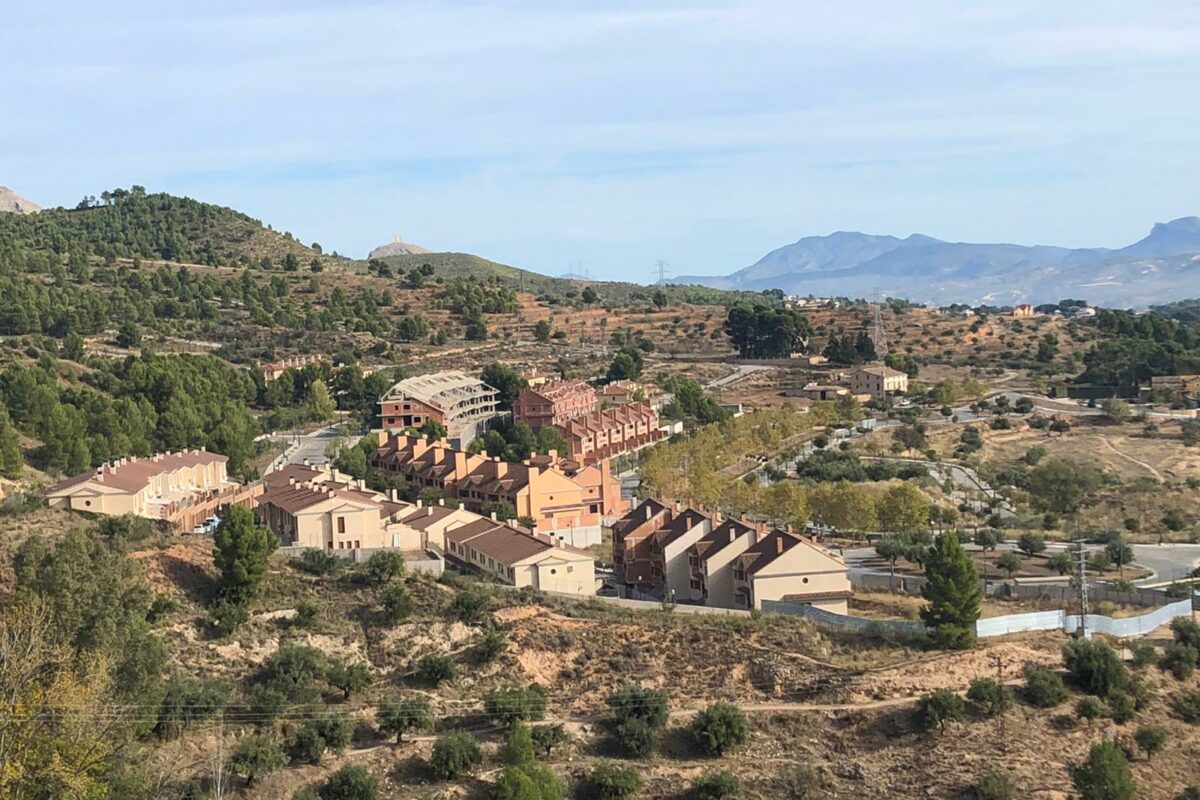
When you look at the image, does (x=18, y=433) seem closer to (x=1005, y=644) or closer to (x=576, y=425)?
(x=576, y=425)

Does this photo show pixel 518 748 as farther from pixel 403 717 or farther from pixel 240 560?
pixel 240 560

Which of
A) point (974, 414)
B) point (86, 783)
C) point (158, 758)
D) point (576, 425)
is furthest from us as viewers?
point (974, 414)

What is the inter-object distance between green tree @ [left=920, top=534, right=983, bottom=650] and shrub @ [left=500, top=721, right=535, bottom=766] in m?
11.1

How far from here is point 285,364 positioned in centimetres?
7806

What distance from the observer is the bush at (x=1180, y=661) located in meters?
31.7

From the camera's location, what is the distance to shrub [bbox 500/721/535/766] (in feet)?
84.2

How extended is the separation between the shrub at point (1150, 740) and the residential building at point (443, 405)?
41548mm

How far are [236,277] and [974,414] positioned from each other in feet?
188

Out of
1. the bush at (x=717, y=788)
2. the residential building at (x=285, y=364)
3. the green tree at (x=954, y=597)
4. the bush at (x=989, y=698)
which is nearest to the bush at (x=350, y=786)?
the bush at (x=717, y=788)

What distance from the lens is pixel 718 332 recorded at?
101562mm

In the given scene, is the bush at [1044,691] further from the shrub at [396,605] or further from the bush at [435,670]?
the shrub at [396,605]

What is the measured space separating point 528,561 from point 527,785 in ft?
42.6

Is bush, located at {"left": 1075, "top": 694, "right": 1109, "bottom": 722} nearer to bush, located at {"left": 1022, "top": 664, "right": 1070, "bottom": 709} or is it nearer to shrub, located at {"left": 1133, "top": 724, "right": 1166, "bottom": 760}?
bush, located at {"left": 1022, "top": 664, "right": 1070, "bottom": 709}

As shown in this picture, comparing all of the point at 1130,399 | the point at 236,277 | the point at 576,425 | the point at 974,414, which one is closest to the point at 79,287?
the point at 236,277
